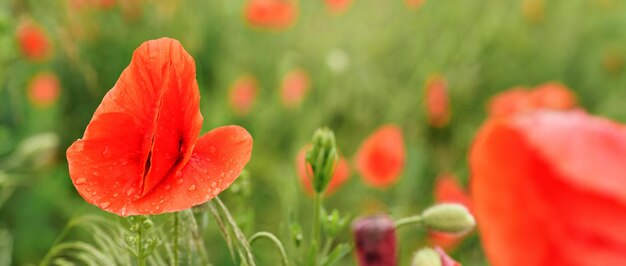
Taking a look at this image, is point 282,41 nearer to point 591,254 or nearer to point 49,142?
point 49,142

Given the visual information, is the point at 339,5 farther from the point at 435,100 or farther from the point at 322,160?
the point at 322,160

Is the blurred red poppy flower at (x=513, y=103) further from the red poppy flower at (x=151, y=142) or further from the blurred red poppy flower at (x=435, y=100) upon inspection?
the red poppy flower at (x=151, y=142)

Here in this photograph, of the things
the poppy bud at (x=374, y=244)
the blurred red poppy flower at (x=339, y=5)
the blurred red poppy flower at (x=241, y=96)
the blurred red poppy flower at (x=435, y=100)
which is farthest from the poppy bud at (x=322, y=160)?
the blurred red poppy flower at (x=339, y=5)

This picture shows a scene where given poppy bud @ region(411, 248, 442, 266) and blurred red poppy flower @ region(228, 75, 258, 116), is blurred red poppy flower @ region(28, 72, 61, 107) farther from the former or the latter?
poppy bud @ region(411, 248, 442, 266)

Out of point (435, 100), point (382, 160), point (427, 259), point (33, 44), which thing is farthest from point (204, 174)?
point (435, 100)

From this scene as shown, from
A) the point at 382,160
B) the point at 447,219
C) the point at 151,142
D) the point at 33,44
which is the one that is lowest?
the point at 382,160
